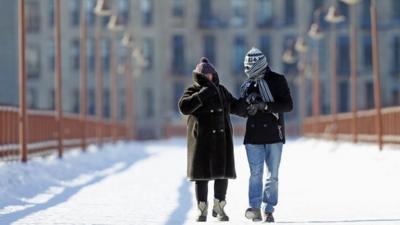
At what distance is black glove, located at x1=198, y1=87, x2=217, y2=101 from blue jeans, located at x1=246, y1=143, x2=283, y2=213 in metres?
0.71

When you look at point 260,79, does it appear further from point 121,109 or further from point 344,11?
point 344,11

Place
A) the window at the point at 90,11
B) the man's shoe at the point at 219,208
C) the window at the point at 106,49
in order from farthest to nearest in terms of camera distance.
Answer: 1. the window at the point at 106,49
2. the window at the point at 90,11
3. the man's shoe at the point at 219,208

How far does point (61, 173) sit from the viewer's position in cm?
2425

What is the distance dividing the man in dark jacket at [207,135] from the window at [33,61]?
77.1 metres

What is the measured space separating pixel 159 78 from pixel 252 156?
77.2 m

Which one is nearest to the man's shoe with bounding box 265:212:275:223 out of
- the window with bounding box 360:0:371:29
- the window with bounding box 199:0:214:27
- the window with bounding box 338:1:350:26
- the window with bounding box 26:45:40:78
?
the window with bounding box 26:45:40:78

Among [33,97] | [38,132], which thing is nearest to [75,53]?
[33,97]

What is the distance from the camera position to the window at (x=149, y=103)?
88.1 metres

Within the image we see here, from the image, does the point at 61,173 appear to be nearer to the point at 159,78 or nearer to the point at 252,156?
the point at 252,156

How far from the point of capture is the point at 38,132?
102 ft

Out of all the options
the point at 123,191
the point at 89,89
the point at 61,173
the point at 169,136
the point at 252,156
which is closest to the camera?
the point at 252,156

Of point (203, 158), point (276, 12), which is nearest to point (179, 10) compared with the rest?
point (276, 12)

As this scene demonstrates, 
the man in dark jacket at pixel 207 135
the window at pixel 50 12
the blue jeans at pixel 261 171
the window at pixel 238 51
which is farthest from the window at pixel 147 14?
the blue jeans at pixel 261 171

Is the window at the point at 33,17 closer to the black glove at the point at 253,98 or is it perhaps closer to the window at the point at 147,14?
the window at the point at 147,14
